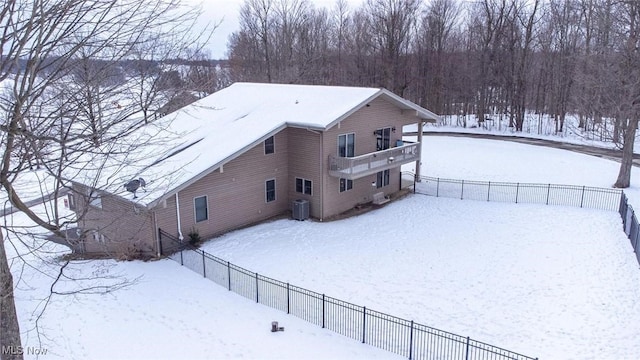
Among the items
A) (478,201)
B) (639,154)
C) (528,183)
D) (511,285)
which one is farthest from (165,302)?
(639,154)

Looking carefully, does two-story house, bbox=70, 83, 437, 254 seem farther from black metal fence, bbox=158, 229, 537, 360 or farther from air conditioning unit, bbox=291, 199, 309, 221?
black metal fence, bbox=158, 229, 537, 360

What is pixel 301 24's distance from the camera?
59594 millimetres

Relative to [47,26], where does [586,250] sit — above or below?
below

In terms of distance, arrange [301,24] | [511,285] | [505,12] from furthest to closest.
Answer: [301,24] < [505,12] < [511,285]

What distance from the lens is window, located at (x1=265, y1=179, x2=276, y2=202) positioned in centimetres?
2261

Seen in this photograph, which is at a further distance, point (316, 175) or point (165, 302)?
point (316, 175)

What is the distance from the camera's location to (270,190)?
22828mm

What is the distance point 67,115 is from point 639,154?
1629 inches

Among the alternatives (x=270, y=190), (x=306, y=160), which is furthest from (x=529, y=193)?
(x=270, y=190)

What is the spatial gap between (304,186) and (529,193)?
42.6ft

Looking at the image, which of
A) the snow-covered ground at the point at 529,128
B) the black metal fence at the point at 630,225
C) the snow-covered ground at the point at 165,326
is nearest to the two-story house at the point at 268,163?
the snow-covered ground at the point at 165,326

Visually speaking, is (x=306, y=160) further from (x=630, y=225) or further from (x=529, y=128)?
(x=529, y=128)

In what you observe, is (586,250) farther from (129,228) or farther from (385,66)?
(385,66)

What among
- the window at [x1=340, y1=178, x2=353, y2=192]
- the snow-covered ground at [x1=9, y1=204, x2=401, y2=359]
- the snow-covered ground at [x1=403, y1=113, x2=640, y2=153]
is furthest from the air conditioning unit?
the snow-covered ground at [x1=403, y1=113, x2=640, y2=153]
